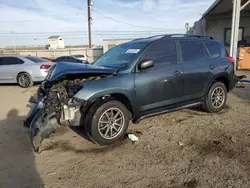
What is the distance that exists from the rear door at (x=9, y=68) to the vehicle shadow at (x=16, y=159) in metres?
5.88

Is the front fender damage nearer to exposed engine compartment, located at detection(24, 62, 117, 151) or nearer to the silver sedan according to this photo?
exposed engine compartment, located at detection(24, 62, 117, 151)

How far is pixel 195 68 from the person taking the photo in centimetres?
501

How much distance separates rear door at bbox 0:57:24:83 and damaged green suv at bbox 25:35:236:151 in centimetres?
665

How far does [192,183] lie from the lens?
2.86 metres

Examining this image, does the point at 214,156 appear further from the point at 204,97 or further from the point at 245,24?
the point at 245,24

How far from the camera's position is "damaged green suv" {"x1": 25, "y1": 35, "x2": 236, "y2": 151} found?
3904mm

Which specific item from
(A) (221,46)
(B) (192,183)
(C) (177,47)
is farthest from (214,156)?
(A) (221,46)

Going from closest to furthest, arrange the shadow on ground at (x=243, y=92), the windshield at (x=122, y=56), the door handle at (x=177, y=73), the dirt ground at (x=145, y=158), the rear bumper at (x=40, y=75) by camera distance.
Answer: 1. the dirt ground at (x=145, y=158)
2. the windshield at (x=122, y=56)
3. the door handle at (x=177, y=73)
4. the shadow on ground at (x=243, y=92)
5. the rear bumper at (x=40, y=75)

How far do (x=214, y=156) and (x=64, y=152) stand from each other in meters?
2.38

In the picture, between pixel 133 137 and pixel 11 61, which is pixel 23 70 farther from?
pixel 133 137

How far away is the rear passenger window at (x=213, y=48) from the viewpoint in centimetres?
546

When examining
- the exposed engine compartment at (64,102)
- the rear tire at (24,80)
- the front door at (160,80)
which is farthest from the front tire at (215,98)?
the rear tire at (24,80)

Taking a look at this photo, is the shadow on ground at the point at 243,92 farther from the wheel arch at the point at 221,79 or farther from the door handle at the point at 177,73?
the door handle at the point at 177,73

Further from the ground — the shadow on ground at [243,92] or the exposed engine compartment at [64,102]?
the exposed engine compartment at [64,102]
